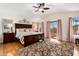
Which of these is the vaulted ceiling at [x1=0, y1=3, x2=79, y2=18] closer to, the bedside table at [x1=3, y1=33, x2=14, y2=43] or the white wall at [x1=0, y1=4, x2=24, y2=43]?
the white wall at [x1=0, y1=4, x2=24, y2=43]

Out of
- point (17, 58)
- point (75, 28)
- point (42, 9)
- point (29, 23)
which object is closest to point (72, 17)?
point (75, 28)

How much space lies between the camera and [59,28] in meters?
2.30

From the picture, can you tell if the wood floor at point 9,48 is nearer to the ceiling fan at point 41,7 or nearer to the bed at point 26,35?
the bed at point 26,35

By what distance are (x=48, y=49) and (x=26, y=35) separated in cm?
52

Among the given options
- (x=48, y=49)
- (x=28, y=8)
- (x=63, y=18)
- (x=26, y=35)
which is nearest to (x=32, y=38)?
(x=26, y=35)

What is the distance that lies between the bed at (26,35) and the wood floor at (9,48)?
11 centimetres

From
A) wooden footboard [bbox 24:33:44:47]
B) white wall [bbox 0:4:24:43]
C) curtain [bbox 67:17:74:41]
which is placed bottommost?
wooden footboard [bbox 24:33:44:47]

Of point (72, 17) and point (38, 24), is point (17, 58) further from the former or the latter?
point (72, 17)

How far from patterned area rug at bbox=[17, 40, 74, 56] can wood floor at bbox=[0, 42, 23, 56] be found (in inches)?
3.9

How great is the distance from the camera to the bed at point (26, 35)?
7.44ft

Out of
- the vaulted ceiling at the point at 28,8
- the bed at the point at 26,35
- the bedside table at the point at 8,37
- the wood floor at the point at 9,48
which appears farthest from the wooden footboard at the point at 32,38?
the vaulted ceiling at the point at 28,8

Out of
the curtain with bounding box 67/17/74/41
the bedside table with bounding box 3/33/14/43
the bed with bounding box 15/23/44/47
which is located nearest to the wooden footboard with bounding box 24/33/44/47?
the bed with bounding box 15/23/44/47

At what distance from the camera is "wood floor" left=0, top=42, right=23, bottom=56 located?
224 centimetres

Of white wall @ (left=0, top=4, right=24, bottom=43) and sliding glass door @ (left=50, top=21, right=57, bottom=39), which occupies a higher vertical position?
white wall @ (left=0, top=4, right=24, bottom=43)
